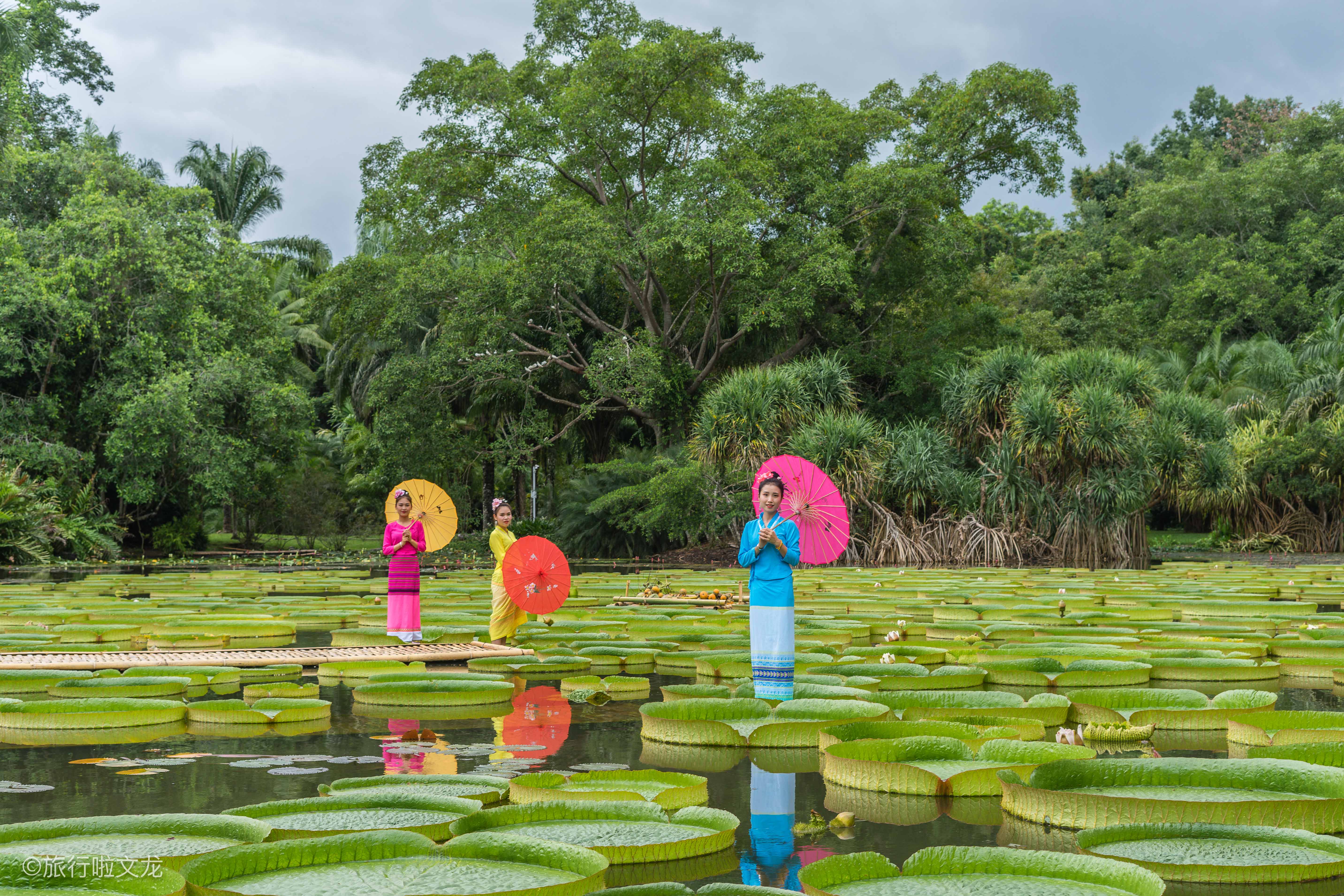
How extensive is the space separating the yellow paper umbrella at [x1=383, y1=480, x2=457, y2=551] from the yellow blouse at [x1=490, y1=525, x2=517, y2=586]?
1.29 feet

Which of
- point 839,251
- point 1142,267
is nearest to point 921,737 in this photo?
point 839,251

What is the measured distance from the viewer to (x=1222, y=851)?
2725 mm

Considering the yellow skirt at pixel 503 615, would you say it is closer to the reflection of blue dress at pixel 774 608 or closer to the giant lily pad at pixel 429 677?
the giant lily pad at pixel 429 677

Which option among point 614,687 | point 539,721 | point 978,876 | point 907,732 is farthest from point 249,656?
point 978,876

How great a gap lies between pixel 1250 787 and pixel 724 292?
68.6ft

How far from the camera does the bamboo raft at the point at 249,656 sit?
20.4ft

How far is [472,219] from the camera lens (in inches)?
979

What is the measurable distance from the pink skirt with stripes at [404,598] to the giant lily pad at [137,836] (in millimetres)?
Answer: 4914

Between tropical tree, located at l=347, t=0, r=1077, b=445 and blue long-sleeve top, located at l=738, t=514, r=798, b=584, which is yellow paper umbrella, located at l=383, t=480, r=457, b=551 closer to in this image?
blue long-sleeve top, located at l=738, t=514, r=798, b=584

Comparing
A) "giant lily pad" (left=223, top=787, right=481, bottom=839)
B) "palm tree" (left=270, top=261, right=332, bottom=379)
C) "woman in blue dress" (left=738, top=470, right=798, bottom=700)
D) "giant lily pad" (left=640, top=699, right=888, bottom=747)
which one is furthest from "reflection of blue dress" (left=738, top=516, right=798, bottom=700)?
"palm tree" (left=270, top=261, right=332, bottom=379)

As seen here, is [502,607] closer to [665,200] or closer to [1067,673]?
[1067,673]

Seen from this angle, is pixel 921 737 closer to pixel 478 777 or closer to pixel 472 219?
pixel 478 777

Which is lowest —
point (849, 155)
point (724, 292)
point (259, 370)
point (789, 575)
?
point (789, 575)

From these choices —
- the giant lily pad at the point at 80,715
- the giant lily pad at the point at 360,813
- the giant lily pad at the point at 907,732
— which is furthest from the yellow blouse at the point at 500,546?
the giant lily pad at the point at 360,813
